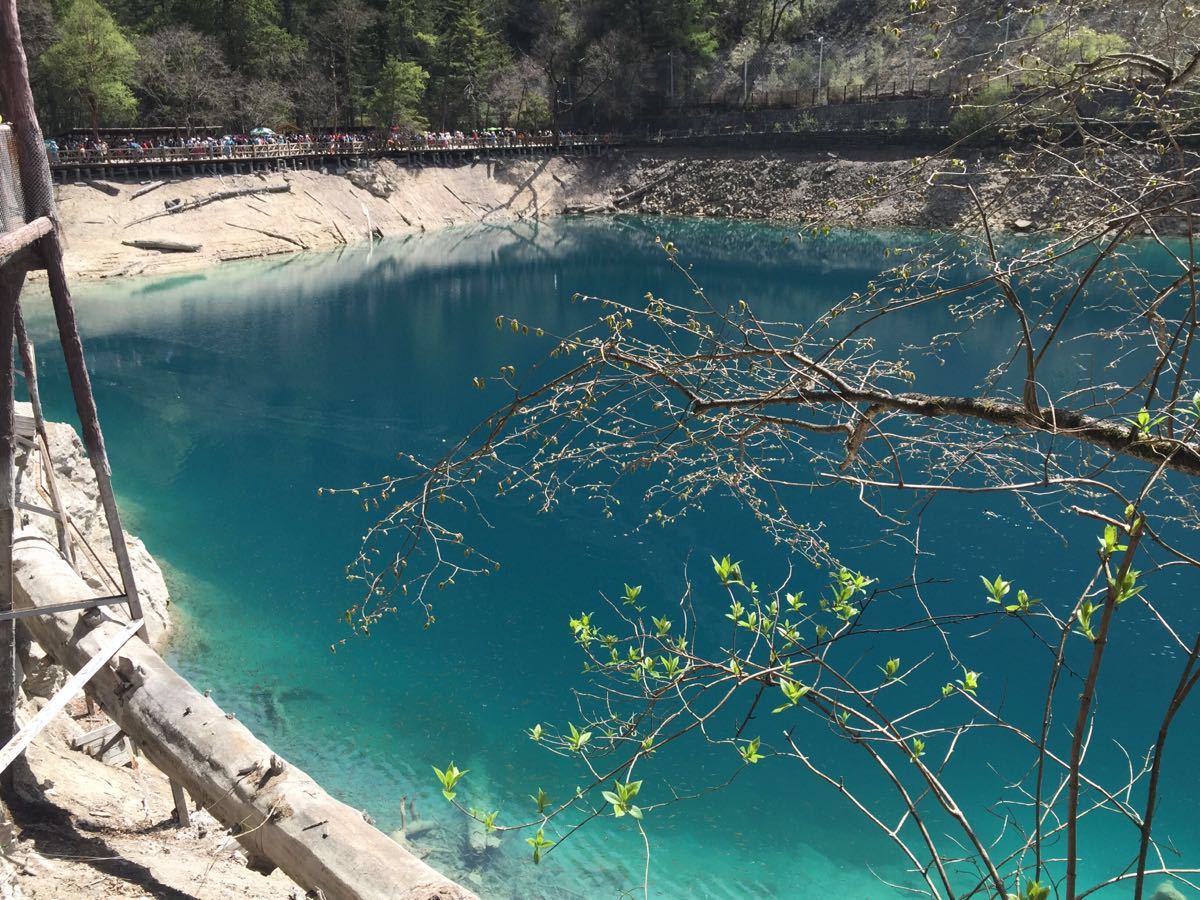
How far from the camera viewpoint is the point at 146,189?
41.3 m

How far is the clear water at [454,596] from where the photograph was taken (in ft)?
33.8

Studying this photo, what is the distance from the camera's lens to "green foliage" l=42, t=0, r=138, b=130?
42031mm

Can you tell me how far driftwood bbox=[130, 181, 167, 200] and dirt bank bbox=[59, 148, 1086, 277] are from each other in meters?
0.07

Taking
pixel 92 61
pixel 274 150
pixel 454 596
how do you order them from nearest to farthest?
1. pixel 454 596
2. pixel 92 61
3. pixel 274 150

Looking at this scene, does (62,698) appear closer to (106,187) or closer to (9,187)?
(9,187)

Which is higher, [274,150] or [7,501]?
[274,150]

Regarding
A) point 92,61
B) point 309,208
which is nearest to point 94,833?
point 309,208

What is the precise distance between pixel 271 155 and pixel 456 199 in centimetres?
1182

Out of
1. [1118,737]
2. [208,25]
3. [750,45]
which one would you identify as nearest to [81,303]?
[208,25]

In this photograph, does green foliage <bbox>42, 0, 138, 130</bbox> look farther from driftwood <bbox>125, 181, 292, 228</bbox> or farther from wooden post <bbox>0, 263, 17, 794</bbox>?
wooden post <bbox>0, 263, 17, 794</bbox>

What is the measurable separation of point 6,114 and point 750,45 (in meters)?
70.5

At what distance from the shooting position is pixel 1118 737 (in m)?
11.9

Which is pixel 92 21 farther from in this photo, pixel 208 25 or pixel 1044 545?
pixel 1044 545

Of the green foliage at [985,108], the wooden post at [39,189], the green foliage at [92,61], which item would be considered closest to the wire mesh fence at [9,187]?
the wooden post at [39,189]
